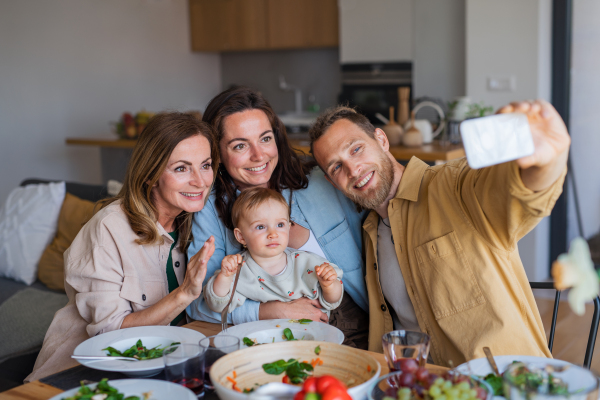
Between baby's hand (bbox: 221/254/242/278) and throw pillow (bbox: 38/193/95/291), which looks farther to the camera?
throw pillow (bbox: 38/193/95/291)

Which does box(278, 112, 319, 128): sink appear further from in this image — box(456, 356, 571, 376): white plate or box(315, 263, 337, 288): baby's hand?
box(456, 356, 571, 376): white plate

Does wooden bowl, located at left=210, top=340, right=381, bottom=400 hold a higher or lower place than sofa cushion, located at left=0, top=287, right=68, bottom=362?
higher

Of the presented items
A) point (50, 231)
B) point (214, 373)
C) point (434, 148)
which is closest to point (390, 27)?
point (434, 148)

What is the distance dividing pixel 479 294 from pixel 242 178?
2.82ft

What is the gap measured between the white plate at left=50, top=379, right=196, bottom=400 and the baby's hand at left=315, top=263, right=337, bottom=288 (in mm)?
615

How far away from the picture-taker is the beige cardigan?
62.3 inches

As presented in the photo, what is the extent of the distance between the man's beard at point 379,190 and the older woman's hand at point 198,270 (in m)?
0.50

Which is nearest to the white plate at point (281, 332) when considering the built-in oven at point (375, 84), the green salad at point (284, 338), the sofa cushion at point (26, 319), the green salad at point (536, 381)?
the green salad at point (284, 338)

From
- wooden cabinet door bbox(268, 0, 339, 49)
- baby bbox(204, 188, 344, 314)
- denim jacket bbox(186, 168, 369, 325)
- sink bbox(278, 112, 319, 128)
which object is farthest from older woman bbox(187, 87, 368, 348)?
wooden cabinet door bbox(268, 0, 339, 49)

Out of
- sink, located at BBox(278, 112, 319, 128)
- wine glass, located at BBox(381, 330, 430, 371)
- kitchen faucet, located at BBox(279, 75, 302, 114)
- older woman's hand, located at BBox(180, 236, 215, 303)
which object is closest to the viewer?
wine glass, located at BBox(381, 330, 430, 371)

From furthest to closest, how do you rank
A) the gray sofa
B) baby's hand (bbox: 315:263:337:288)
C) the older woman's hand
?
the gray sofa, baby's hand (bbox: 315:263:337:288), the older woman's hand

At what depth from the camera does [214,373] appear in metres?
1.00

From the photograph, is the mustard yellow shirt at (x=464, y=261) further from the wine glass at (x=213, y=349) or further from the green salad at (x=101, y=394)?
the green salad at (x=101, y=394)

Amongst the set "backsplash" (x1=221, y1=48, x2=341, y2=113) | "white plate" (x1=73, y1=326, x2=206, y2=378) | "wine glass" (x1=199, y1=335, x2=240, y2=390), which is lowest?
"white plate" (x1=73, y1=326, x2=206, y2=378)
